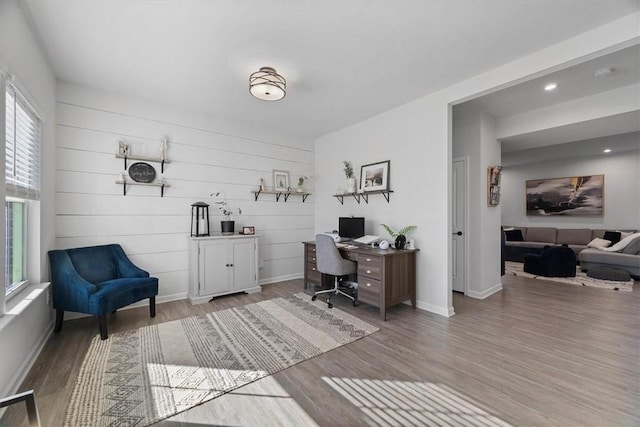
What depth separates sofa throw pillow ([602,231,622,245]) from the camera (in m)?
5.49

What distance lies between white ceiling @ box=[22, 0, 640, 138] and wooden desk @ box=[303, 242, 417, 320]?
201 centimetres

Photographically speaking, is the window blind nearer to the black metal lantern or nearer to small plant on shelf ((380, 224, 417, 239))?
the black metal lantern

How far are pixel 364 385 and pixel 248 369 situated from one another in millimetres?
903

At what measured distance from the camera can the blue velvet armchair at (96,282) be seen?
2477mm

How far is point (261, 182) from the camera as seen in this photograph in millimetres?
4477

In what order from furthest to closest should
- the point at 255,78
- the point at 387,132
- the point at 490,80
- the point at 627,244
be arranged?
the point at 627,244 < the point at 387,132 < the point at 490,80 < the point at 255,78

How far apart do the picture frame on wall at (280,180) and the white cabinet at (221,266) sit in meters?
1.10

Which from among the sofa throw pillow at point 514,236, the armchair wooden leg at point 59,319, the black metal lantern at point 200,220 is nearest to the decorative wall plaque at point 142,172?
the black metal lantern at point 200,220

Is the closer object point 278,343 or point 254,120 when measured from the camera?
Answer: point 278,343

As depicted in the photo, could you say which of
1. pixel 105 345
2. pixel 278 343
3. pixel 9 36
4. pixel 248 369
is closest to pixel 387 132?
pixel 278 343

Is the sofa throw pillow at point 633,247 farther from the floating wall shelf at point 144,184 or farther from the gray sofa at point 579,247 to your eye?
the floating wall shelf at point 144,184

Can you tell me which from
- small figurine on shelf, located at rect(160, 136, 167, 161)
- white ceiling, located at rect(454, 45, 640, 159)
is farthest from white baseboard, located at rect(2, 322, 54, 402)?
white ceiling, located at rect(454, 45, 640, 159)

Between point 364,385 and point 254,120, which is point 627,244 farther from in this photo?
point 254,120

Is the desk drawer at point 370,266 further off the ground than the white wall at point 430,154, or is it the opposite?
the white wall at point 430,154
